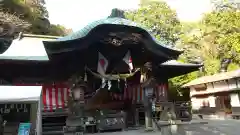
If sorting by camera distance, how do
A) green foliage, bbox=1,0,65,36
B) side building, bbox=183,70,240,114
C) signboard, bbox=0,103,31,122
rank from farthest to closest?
green foliage, bbox=1,0,65,36 → side building, bbox=183,70,240,114 → signboard, bbox=0,103,31,122

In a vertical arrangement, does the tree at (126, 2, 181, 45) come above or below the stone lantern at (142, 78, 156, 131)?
above

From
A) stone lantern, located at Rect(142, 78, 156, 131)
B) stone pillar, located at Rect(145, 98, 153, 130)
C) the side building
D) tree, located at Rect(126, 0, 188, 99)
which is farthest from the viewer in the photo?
tree, located at Rect(126, 0, 188, 99)

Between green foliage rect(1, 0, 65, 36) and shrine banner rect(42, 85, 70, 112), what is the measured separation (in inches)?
545

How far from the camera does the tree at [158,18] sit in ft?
97.3

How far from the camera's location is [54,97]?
11016mm

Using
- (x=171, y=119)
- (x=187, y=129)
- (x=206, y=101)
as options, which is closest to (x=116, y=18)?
(x=171, y=119)

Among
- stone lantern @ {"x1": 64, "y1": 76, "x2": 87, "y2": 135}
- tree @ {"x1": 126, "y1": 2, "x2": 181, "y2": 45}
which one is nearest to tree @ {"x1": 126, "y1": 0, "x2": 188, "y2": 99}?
tree @ {"x1": 126, "y1": 2, "x2": 181, "y2": 45}

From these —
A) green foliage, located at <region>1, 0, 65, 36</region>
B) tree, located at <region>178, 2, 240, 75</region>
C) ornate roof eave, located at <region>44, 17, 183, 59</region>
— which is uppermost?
green foliage, located at <region>1, 0, 65, 36</region>

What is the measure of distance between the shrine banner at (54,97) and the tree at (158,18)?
19.9 meters

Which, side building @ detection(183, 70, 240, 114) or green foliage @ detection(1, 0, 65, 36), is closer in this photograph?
side building @ detection(183, 70, 240, 114)

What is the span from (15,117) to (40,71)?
2405 millimetres

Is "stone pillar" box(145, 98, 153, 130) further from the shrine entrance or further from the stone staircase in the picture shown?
the stone staircase

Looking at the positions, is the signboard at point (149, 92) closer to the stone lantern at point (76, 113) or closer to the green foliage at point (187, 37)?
the stone lantern at point (76, 113)

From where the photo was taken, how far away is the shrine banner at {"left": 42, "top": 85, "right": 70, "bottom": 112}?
1088 cm
